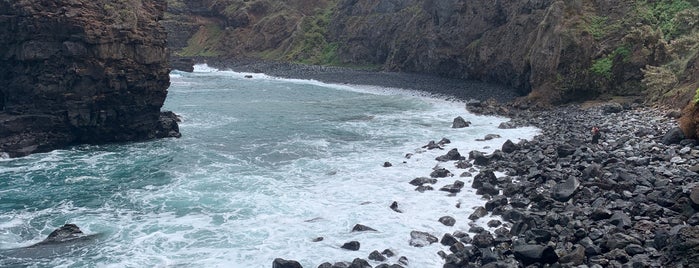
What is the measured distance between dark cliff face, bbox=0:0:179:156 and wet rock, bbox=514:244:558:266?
25.4 m

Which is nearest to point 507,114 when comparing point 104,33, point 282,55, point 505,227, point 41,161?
point 505,227

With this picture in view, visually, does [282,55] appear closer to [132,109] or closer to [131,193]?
[132,109]

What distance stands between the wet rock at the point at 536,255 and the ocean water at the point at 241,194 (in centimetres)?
216

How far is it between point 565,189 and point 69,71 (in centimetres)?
2527

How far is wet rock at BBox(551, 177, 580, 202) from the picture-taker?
17419mm

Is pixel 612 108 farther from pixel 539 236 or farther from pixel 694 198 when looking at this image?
Result: pixel 539 236

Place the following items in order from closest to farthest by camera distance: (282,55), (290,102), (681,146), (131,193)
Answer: (681,146) → (131,193) → (290,102) → (282,55)

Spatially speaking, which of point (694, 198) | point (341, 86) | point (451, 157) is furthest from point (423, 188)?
point (341, 86)

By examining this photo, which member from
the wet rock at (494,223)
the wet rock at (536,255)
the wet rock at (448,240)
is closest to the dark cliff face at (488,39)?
the wet rock at (494,223)

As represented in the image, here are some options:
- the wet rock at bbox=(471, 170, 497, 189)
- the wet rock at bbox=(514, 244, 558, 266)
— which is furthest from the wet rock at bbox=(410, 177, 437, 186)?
the wet rock at bbox=(514, 244, 558, 266)

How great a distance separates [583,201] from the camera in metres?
16.8

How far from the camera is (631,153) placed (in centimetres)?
2100

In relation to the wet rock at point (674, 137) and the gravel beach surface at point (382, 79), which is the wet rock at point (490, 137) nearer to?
the wet rock at point (674, 137)

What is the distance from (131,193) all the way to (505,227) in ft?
47.2
